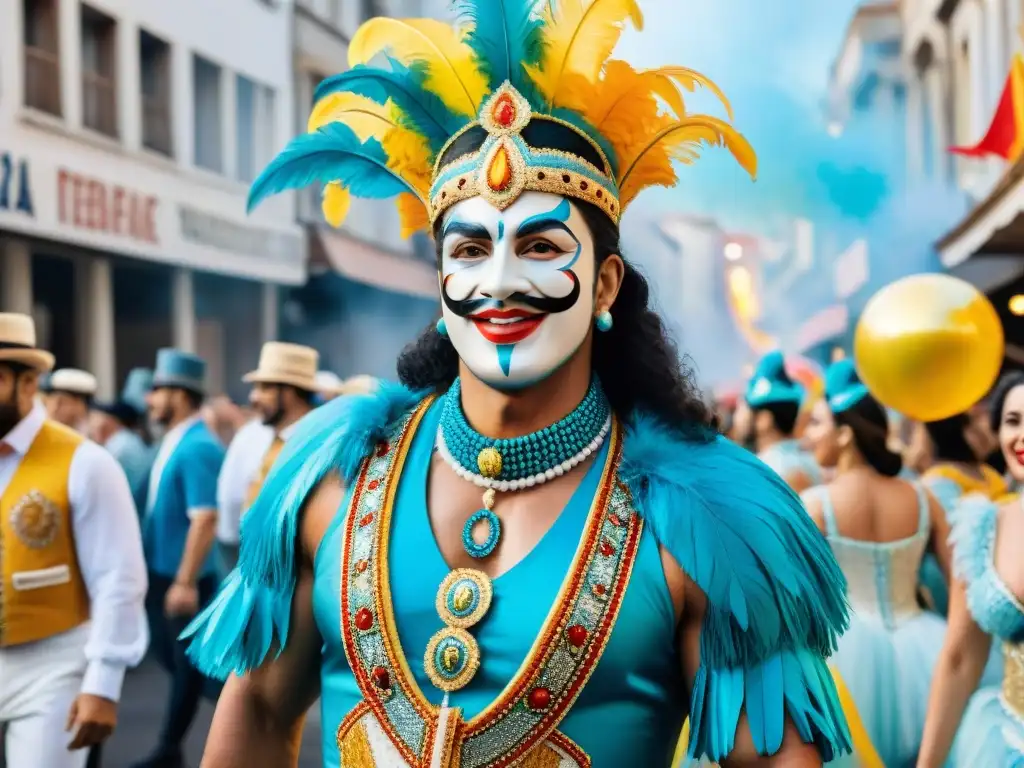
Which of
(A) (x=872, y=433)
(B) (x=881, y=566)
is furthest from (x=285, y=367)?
(B) (x=881, y=566)

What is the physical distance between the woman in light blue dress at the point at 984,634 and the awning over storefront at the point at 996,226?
13.6ft

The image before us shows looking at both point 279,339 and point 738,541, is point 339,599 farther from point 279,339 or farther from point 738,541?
point 279,339

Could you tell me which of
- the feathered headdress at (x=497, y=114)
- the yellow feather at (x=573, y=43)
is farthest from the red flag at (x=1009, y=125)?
the yellow feather at (x=573, y=43)

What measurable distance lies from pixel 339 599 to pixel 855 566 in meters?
3.30

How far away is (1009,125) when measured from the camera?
7461 mm

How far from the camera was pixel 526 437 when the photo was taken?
8.04ft

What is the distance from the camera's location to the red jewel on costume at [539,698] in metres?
2.25

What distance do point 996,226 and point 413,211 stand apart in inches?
253

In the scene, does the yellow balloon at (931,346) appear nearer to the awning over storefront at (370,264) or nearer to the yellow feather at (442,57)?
the yellow feather at (442,57)

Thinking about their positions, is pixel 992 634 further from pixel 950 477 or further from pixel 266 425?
pixel 266 425

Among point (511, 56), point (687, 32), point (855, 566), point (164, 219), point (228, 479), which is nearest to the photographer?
point (511, 56)

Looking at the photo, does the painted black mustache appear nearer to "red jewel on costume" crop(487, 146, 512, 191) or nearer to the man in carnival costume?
the man in carnival costume

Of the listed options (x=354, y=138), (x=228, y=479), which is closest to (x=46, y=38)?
(x=228, y=479)

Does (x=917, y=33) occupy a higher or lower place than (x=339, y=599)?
higher
